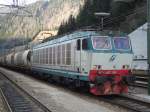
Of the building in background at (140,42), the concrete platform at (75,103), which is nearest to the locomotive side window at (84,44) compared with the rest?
the concrete platform at (75,103)

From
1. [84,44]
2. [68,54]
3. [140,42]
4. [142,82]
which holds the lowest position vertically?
[142,82]

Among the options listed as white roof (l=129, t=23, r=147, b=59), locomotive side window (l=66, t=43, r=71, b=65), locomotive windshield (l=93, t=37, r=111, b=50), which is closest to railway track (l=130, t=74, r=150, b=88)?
locomotive side window (l=66, t=43, r=71, b=65)

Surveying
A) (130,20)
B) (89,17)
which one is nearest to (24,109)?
(130,20)

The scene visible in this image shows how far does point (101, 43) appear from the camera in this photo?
20.5 m

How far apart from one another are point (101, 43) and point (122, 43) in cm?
112

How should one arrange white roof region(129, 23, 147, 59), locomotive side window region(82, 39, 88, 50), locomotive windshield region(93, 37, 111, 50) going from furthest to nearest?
1. white roof region(129, 23, 147, 59)
2. locomotive side window region(82, 39, 88, 50)
3. locomotive windshield region(93, 37, 111, 50)

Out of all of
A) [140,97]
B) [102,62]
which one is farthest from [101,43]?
[140,97]

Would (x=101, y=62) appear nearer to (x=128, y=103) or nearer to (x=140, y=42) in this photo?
(x=128, y=103)

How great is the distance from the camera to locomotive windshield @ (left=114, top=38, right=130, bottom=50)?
20.7m

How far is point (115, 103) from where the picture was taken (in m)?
17.9

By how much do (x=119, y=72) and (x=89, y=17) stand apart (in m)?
57.0

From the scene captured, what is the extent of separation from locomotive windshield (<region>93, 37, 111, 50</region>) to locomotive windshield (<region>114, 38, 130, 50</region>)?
40cm

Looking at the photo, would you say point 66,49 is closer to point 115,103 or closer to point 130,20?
point 115,103

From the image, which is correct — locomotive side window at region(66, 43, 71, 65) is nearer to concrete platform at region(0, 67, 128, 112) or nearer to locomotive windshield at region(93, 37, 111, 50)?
concrete platform at region(0, 67, 128, 112)
